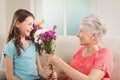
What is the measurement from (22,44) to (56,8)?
133 centimetres

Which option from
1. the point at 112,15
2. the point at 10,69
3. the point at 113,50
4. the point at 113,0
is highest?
the point at 113,0

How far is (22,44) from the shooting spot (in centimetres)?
211

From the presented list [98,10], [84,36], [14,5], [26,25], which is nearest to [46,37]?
[84,36]

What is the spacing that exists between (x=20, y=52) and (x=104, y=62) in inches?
29.8

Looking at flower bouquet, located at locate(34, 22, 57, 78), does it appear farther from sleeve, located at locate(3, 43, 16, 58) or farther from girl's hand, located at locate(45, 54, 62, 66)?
sleeve, located at locate(3, 43, 16, 58)

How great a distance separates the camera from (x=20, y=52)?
2.06 m

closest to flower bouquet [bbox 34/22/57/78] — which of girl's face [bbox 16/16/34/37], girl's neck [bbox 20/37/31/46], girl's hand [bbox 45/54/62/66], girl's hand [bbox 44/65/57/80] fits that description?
girl's hand [bbox 45/54/62/66]

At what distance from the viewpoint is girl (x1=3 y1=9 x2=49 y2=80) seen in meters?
2.03

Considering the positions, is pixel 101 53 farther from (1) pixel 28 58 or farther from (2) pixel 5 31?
(2) pixel 5 31

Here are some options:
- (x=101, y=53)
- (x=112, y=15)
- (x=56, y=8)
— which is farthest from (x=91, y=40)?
(x=56, y=8)

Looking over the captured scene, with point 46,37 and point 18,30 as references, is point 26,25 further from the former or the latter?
point 46,37

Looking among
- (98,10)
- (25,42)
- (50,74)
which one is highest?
(98,10)

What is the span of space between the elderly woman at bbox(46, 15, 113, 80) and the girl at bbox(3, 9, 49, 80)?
1.24 ft

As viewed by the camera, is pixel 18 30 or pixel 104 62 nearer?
pixel 104 62
